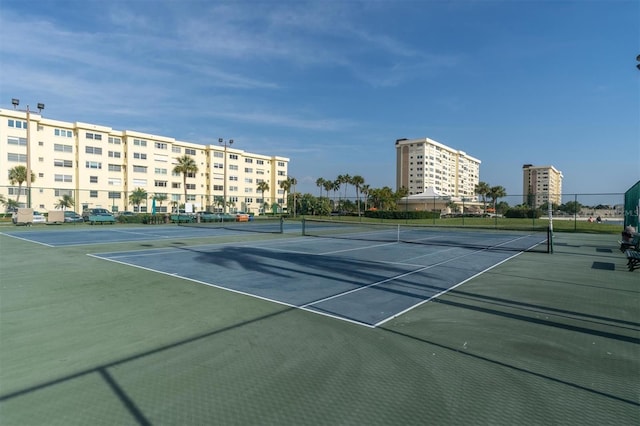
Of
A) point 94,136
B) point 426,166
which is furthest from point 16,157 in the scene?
point 426,166

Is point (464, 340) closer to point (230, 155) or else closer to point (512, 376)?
point (512, 376)

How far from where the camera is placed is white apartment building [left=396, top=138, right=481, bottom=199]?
139 meters

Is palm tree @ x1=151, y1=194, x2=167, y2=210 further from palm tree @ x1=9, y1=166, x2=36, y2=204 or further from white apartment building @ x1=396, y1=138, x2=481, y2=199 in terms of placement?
white apartment building @ x1=396, y1=138, x2=481, y2=199

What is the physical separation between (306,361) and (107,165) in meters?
72.0

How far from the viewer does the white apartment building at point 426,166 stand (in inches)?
5482

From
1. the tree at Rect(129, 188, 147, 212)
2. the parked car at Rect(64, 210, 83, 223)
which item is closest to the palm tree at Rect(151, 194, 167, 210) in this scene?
the tree at Rect(129, 188, 147, 212)

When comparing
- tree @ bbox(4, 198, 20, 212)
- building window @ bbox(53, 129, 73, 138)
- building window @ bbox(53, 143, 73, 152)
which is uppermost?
building window @ bbox(53, 129, 73, 138)

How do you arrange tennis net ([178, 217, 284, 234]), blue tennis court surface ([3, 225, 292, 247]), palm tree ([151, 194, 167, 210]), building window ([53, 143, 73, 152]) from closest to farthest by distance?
blue tennis court surface ([3, 225, 292, 247]), tennis net ([178, 217, 284, 234]), palm tree ([151, 194, 167, 210]), building window ([53, 143, 73, 152])

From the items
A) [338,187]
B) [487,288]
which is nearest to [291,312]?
[487,288]

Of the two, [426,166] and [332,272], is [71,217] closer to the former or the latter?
[332,272]

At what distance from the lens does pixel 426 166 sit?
138500mm

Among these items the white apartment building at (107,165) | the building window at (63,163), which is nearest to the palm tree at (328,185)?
the white apartment building at (107,165)

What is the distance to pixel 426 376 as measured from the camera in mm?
3648

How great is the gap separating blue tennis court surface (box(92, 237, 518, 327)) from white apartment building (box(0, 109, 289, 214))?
33140 millimetres
